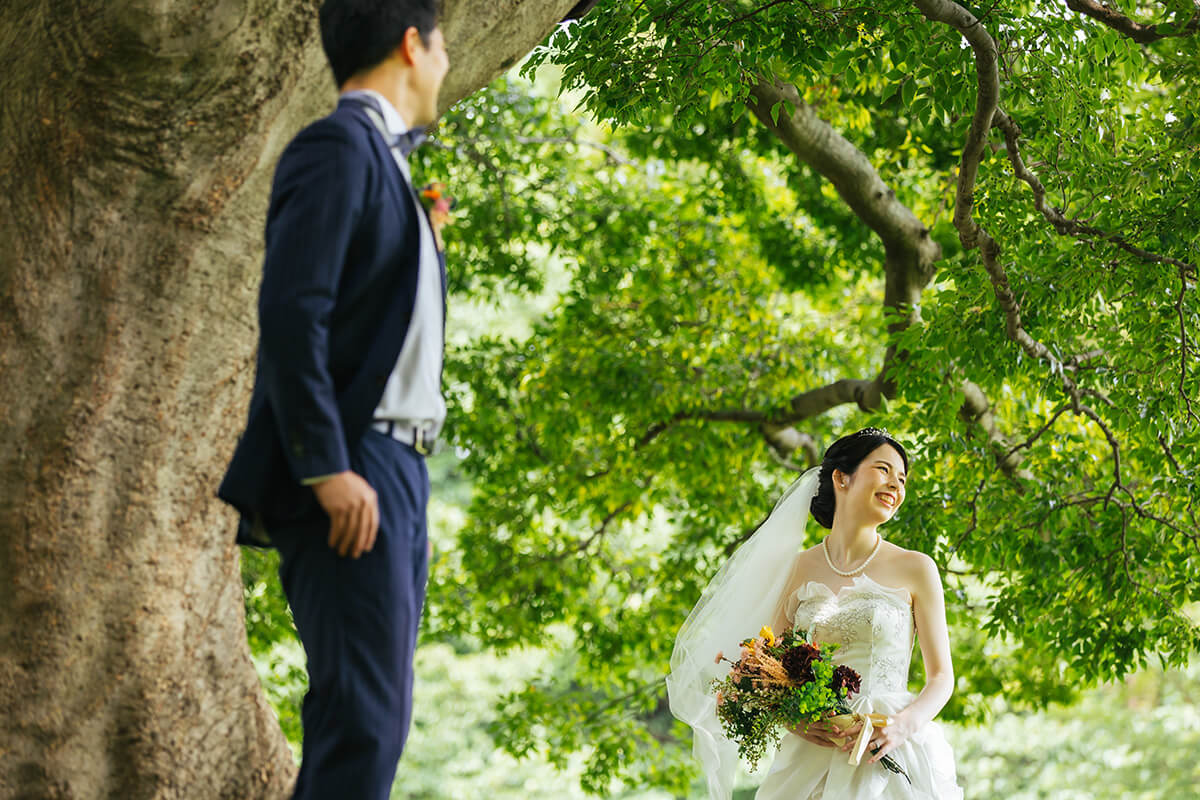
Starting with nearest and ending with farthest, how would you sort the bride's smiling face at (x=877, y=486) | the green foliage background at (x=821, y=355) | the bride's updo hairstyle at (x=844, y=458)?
1. the bride's smiling face at (x=877, y=486)
2. the bride's updo hairstyle at (x=844, y=458)
3. the green foliage background at (x=821, y=355)

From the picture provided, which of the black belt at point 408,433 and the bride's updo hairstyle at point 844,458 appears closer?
the black belt at point 408,433

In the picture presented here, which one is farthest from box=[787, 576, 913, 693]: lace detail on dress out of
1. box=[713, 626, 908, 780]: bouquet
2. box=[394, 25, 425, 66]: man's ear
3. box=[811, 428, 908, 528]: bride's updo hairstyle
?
box=[394, 25, 425, 66]: man's ear

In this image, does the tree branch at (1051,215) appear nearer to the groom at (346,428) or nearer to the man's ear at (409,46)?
the man's ear at (409,46)

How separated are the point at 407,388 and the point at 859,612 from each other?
264 centimetres

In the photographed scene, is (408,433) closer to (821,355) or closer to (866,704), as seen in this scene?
(866,704)

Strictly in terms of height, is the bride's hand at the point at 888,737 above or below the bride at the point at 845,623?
below

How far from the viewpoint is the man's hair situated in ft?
7.09

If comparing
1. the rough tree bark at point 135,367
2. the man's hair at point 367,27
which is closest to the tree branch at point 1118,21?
the rough tree bark at point 135,367

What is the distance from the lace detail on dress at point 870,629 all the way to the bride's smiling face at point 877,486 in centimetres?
27

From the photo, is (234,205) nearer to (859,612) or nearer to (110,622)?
(110,622)

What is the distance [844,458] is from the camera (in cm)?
453

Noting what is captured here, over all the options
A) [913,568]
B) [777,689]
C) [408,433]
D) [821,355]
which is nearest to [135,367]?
[408,433]

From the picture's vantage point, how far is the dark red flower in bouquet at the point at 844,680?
3811 millimetres

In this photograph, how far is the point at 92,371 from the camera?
10.0 feet
